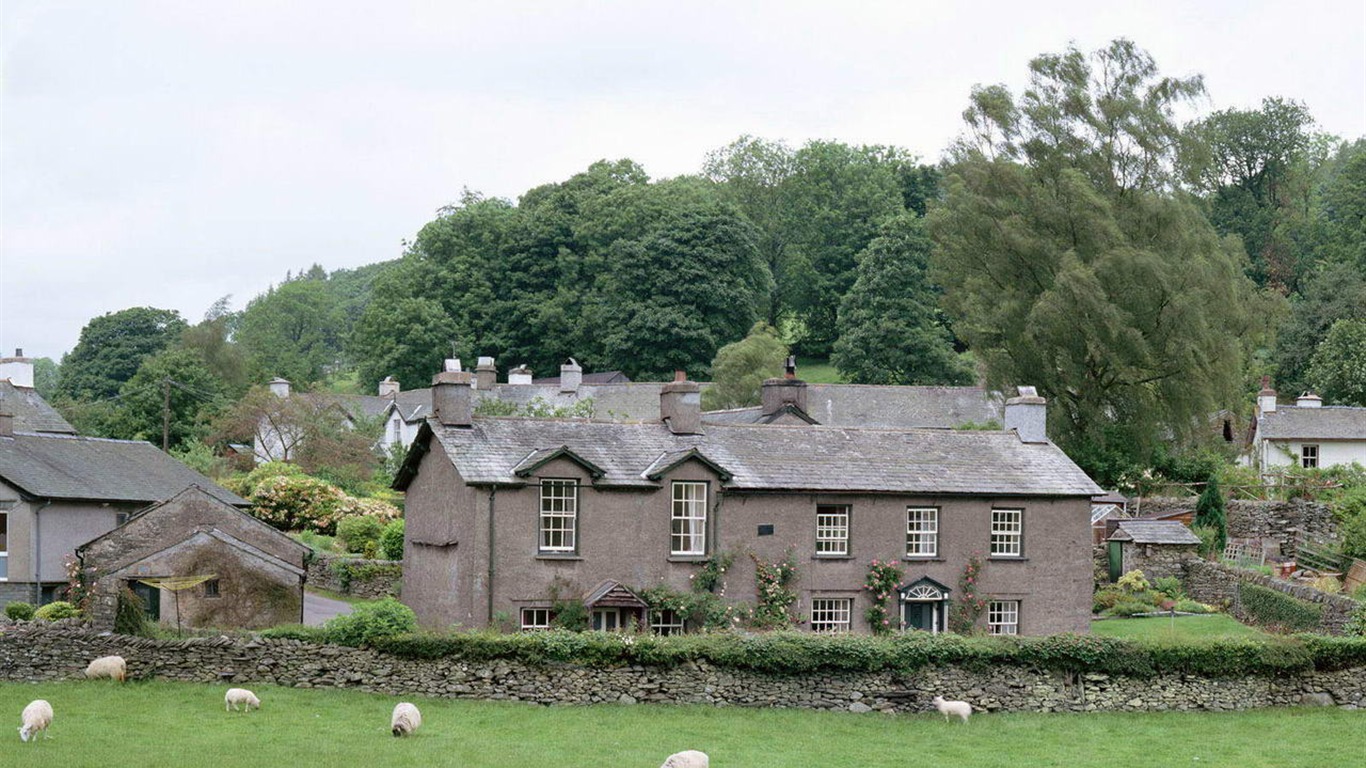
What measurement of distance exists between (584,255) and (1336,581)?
75619 mm

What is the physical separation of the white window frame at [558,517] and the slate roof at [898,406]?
4131cm

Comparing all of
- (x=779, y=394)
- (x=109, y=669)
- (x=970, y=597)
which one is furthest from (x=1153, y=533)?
(x=109, y=669)

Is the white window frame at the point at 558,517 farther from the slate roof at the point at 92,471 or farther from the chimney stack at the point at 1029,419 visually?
the chimney stack at the point at 1029,419

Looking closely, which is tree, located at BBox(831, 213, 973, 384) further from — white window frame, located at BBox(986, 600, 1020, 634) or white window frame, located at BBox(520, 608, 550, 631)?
white window frame, located at BBox(520, 608, 550, 631)

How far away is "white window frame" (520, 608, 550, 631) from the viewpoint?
38.0 m

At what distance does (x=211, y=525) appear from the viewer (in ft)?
135

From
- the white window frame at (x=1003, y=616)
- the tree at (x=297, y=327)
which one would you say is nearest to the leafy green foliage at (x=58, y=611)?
the white window frame at (x=1003, y=616)

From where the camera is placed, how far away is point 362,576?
5009 cm

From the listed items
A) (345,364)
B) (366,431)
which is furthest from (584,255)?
(345,364)

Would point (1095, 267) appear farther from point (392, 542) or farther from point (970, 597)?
point (392, 542)

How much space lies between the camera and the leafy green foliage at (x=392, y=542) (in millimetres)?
52031

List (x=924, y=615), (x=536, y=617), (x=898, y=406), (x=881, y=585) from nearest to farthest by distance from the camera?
(x=536, y=617) < (x=881, y=585) < (x=924, y=615) < (x=898, y=406)

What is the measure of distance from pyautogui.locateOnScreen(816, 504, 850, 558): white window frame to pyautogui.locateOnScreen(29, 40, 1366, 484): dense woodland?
65.7 ft

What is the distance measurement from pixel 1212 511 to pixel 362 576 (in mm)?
29083
